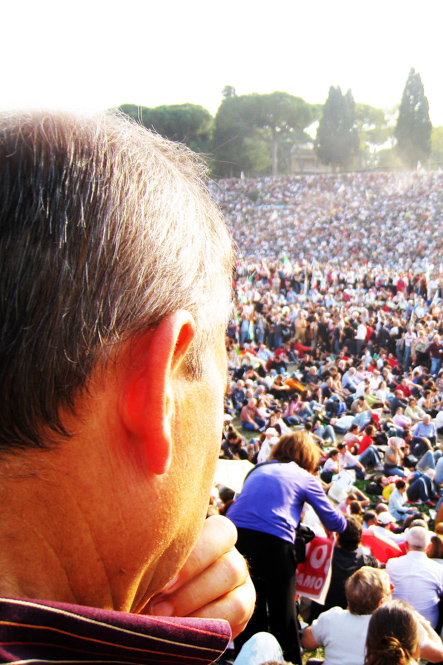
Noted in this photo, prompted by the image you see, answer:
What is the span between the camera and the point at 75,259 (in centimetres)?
50

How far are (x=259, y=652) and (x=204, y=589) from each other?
1.56 meters

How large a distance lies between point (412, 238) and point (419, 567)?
28.4 metres

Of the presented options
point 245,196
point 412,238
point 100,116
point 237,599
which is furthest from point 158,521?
point 245,196

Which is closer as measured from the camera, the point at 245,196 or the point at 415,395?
the point at 415,395

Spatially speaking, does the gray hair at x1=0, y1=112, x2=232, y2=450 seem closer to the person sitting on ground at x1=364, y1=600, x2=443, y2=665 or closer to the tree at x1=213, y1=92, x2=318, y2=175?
the person sitting on ground at x1=364, y1=600, x2=443, y2=665

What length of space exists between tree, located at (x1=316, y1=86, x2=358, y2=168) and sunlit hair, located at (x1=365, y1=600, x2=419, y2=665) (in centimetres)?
5645

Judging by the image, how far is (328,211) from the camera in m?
37.7

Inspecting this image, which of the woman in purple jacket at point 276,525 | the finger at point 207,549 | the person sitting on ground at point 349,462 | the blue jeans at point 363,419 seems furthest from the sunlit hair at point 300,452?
the blue jeans at point 363,419

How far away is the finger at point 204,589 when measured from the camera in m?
0.77

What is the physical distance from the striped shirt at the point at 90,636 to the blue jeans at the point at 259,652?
1800mm

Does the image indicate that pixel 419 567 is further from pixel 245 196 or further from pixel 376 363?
pixel 245 196

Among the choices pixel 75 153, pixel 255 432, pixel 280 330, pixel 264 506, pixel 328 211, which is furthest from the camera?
pixel 328 211

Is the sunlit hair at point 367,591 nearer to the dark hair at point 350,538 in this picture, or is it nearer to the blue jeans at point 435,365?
the dark hair at point 350,538

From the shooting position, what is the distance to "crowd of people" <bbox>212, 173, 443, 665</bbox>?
12.7 ft
